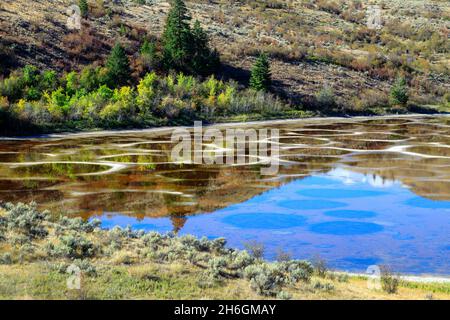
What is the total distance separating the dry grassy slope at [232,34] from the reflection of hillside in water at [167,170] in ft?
79.4

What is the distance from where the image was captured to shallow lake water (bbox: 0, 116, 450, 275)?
18.9 meters

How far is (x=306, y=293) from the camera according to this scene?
516 inches

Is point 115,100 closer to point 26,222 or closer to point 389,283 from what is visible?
point 26,222

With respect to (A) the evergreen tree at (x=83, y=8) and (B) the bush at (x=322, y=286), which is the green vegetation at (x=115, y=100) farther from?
(B) the bush at (x=322, y=286)

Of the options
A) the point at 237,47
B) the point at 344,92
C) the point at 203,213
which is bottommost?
the point at 203,213

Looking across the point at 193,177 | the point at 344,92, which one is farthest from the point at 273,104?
the point at 193,177

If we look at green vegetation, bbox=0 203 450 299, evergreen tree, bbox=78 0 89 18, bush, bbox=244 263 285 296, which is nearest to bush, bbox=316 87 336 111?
evergreen tree, bbox=78 0 89 18

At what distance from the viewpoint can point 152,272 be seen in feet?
44.8

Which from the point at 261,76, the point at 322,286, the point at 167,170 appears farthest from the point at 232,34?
the point at 322,286

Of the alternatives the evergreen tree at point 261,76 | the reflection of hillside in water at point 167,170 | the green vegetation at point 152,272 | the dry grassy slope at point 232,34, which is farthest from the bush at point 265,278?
the dry grassy slope at point 232,34

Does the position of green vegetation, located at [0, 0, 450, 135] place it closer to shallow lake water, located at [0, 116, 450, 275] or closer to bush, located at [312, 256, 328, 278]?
shallow lake water, located at [0, 116, 450, 275]

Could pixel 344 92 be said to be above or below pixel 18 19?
below

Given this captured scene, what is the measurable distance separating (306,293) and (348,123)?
46799mm
